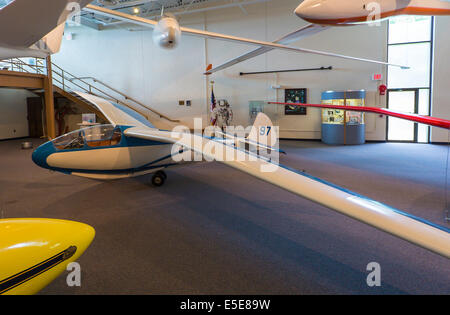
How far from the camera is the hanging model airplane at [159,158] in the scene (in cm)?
169

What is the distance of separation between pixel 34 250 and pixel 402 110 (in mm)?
12732

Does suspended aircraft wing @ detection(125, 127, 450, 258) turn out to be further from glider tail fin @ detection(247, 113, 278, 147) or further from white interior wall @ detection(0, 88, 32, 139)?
white interior wall @ detection(0, 88, 32, 139)

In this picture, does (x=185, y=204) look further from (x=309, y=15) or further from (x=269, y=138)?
(x=309, y=15)

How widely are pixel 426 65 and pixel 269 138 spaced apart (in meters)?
8.59

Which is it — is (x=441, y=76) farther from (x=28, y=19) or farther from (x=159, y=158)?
(x=28, y=19)

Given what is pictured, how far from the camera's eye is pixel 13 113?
14.6m

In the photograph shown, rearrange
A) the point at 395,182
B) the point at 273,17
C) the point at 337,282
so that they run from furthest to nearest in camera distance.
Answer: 1. the point at 273,17
2. the point at 395,182
3. the point at 337,282

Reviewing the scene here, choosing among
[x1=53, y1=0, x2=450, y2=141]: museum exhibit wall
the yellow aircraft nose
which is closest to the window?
[x1=53, y1=0, x2=450, y2=141]: museum exhibit wall

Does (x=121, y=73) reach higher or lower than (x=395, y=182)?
higher

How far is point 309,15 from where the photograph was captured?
3332mm

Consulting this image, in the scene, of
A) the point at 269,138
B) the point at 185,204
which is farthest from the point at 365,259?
the point at 269,138

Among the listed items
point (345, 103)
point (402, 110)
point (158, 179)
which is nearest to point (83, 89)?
point (158, 179)

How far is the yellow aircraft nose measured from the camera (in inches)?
57.5

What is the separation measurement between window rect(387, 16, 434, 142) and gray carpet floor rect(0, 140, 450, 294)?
557cm
